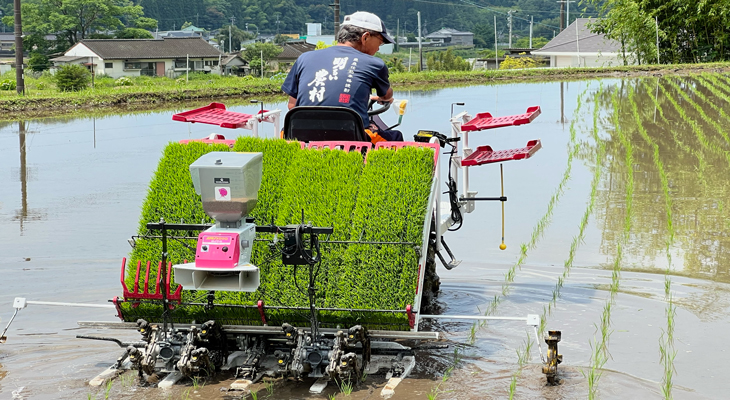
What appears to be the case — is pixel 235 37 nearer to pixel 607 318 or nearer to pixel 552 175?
pixel 552 175

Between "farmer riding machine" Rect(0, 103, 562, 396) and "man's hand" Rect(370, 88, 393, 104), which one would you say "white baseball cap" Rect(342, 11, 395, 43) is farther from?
"farmer riding machine" Rect(0, 103, 562, 396)

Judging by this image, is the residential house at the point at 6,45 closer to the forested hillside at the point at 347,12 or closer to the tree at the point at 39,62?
the forested hillside at the point at 347,12

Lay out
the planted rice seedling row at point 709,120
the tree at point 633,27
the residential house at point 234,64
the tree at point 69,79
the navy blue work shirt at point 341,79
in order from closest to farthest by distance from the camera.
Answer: the navy blue work shirt at point 341,79
the planted rice seedling row at point 709,120
the tree at point 69,79
the tree at point 633,27
the residential house at point 234,64

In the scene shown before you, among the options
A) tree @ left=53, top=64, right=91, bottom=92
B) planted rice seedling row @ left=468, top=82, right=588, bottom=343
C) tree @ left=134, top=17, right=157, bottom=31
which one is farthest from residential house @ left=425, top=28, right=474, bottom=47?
planted rice seedling row @ left=468, top=82, right=588, bottom=343

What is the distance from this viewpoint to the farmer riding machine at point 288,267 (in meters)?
4.20

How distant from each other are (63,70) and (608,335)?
29.3 metres

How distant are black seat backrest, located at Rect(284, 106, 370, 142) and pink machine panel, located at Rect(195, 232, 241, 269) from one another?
1.19 meters

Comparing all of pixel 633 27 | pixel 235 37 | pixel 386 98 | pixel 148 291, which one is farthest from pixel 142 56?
pixel 148 291

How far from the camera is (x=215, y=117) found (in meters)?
5.92

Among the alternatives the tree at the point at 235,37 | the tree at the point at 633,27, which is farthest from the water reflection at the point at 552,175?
the tree at the point at 235,37

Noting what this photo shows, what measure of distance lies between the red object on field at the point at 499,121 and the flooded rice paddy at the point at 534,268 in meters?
1.32

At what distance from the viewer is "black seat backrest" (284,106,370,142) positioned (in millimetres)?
4988

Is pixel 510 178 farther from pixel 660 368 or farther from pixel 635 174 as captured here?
pixel 660 368

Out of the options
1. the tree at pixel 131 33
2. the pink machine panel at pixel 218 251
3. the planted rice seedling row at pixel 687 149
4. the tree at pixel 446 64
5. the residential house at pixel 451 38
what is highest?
the residential house at pixel 451 38
